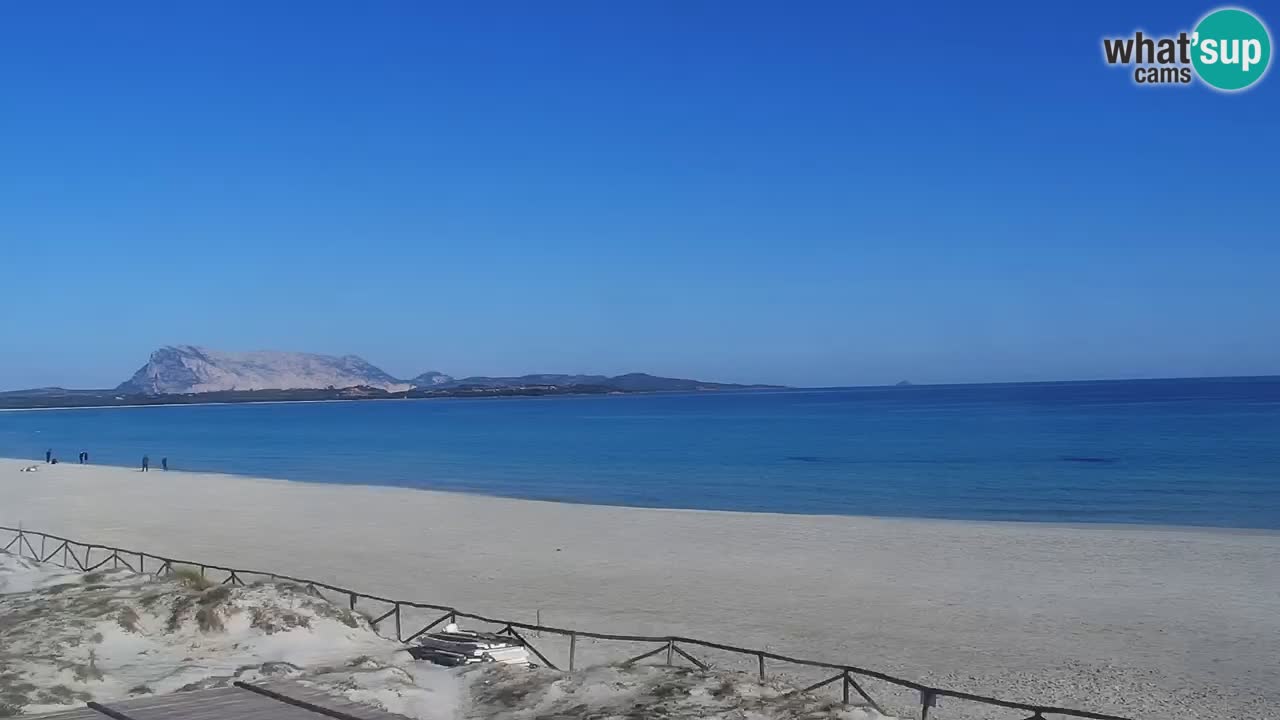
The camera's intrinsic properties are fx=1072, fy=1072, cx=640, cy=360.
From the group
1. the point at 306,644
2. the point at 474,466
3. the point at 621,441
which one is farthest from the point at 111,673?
the point at 621,441

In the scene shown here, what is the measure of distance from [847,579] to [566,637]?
7.69m

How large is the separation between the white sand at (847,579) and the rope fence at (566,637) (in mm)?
922

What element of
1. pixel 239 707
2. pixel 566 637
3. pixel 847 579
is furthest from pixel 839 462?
pixel 239 707

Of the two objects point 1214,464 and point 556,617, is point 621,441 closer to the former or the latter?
point 1214,464

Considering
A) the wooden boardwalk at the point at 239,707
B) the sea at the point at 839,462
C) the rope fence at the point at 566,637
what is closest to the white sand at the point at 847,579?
the rope fence at the point at 566,637

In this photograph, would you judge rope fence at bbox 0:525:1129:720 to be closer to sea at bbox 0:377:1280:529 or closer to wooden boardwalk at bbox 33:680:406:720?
wooden boardwalk at bbox 33:680:406:720

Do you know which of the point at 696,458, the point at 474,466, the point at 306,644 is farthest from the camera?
the point at 696,458

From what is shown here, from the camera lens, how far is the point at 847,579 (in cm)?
2250

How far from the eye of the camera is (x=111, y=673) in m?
13.0

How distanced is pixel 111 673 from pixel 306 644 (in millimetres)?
2396

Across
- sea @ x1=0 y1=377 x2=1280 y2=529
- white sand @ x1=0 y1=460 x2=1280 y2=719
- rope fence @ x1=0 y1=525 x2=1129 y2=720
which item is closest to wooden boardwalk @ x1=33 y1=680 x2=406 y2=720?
rope fence @ x1=0 y1=525 x2=1129 y2=720

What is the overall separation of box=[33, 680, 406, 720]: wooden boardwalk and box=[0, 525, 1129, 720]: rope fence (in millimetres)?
3694

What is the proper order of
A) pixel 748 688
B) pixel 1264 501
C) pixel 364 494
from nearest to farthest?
pixel 748 688 < pixel 1264 501 < pixel 364 494

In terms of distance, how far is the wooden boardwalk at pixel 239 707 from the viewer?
31.1 ft
